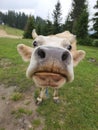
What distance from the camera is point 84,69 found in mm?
10703

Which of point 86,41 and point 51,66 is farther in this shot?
point 86,41

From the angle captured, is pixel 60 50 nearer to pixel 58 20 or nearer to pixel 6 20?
pixel 58 20

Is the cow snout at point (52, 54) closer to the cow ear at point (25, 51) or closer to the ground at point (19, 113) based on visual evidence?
the cow ear at point (25, 51)

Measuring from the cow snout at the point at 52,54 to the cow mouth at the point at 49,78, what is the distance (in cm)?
20

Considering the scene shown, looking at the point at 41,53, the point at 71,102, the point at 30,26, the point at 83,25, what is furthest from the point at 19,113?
the point at 30,26

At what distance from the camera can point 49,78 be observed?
2.79 metres

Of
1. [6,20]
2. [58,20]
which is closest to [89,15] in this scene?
[58,20]

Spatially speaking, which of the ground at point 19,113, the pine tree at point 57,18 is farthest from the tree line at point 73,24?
the ground at point 19,113

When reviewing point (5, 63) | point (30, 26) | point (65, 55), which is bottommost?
point (5, 63)

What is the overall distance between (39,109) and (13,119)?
77 centimetres

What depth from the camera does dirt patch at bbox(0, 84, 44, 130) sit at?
19.9 ft

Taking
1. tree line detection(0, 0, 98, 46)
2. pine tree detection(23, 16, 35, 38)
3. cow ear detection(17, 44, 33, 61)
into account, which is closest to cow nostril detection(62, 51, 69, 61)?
cow ear detection(17, 44, 33, 61)

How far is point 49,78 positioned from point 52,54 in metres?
0.32

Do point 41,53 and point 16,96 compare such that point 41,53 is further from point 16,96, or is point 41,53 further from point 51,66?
point 16,96
